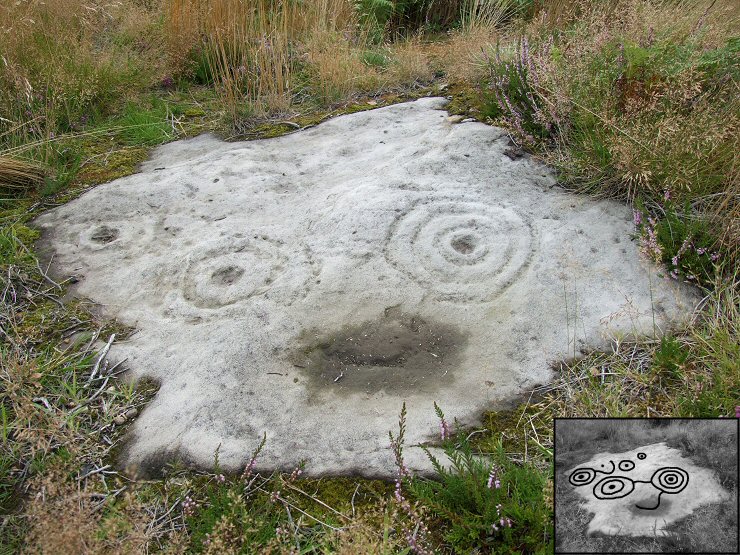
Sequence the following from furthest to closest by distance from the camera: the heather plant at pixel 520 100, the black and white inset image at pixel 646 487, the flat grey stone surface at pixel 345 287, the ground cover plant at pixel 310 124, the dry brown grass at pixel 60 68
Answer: the dry brown grass at pixel 60 68 < the heather plant at pixel 520 100 < the flat grey stone surface at pixel 345 287 < the ground cover plant at pixel 310 124 < the black and white inset image at pixel 646 487

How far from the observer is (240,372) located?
2531 millimetres

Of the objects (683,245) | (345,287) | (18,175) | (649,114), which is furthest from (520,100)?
(18,175)

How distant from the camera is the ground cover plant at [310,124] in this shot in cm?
195

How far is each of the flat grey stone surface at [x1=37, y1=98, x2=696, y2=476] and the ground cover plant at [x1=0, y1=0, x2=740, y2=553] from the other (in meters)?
0.12

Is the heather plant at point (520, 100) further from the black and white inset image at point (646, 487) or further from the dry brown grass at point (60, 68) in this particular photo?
the dry brown grass at point (60, 68)

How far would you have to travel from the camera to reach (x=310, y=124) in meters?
4.57

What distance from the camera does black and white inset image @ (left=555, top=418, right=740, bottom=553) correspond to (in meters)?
1.66

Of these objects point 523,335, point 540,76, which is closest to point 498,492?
point 523,335

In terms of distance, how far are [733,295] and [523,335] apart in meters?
0.81

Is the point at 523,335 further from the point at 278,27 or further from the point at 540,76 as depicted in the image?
the point at 278,27

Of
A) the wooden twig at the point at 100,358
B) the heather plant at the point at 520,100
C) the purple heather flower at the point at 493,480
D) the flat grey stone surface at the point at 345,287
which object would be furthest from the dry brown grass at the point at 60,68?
the purple heather flower at the point at 493,480

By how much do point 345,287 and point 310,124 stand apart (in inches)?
81.0

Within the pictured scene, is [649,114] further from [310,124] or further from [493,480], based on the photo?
[310,124]

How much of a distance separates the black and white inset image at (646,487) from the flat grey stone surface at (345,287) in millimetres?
544
